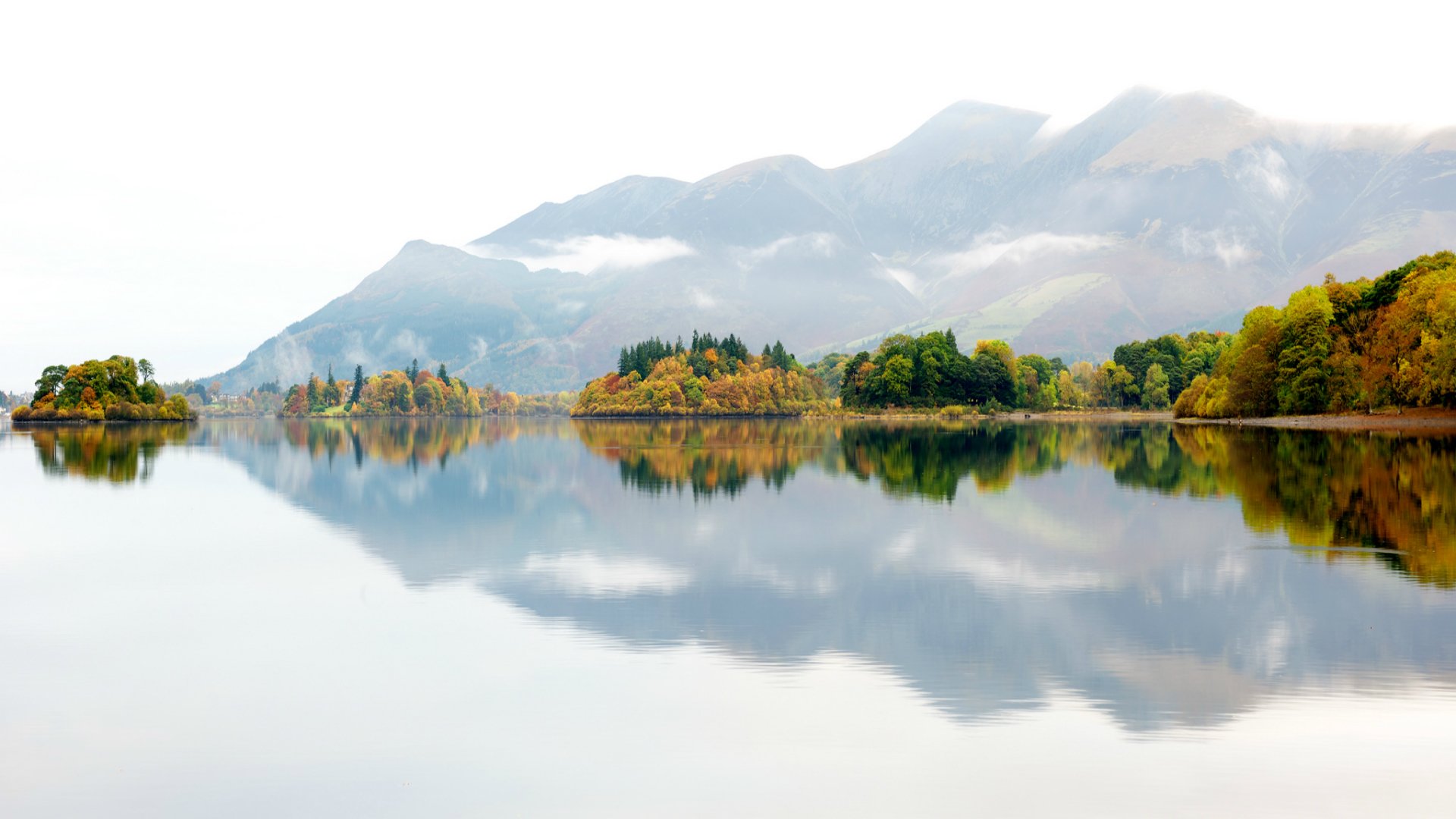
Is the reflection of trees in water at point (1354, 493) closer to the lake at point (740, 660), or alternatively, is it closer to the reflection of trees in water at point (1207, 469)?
the reflection of trees in water at point (1207, 469)

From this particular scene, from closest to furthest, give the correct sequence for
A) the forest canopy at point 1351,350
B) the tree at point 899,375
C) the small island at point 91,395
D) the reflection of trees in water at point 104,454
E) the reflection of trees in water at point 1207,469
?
the reflection of trees in water at point 1207,469, the reflection of trees in water at point 104,454, the forest canopy at point 1351,350, the small island at point 91,395, the tree at point 899,375

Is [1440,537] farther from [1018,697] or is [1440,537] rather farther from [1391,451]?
[1391,451]

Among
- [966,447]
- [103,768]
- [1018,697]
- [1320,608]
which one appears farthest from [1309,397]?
[103,768]

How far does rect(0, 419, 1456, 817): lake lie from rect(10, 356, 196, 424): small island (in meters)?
162

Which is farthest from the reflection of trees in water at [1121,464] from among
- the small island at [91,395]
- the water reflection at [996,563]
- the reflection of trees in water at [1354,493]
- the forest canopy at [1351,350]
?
the small island at [91,395]

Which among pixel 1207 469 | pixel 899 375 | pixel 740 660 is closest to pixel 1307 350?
pixel 1207 469

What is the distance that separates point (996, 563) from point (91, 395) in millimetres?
188620

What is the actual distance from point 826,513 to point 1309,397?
314 feet

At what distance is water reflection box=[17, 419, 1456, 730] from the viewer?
1688 cm

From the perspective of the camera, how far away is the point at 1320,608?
20.5 m

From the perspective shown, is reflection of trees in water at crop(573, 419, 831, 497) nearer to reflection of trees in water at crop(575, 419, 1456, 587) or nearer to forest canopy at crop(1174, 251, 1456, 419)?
reflection of trees in water at crop(575, 419, 1456, 587)

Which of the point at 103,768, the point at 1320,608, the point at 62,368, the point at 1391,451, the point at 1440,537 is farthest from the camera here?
the point at 62,368

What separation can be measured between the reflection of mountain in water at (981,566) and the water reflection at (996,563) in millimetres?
88

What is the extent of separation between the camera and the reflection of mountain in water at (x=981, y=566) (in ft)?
55.3
